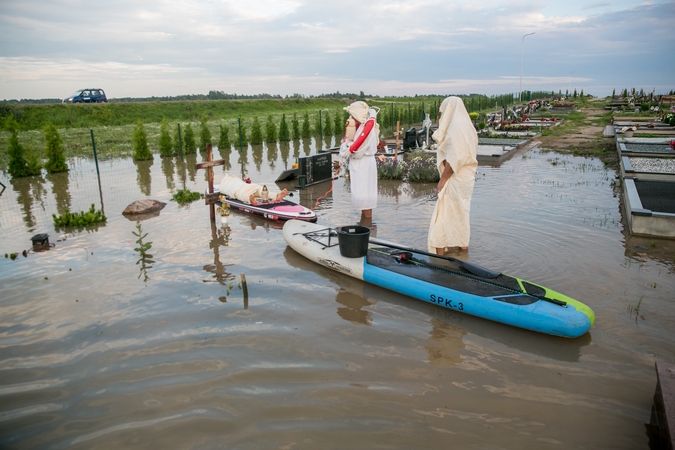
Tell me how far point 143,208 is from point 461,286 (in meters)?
7.04

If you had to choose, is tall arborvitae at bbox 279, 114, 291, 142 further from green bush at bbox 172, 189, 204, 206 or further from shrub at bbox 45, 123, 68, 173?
green bush at bbox 172, 189, 204, 206

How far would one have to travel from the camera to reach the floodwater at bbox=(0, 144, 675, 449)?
352 cm

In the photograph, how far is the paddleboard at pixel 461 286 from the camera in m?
4.54

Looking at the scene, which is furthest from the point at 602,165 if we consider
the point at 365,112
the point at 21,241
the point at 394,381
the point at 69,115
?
the point at 69,115

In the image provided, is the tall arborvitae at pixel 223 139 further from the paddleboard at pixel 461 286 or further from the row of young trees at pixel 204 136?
the paddleboard at pixel 461 286

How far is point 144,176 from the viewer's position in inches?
571

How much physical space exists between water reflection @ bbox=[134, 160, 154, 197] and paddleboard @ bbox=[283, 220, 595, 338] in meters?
7.38

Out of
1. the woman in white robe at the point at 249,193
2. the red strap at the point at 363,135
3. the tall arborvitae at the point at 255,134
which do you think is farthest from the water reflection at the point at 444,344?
the tall arborvitae at the point at 255,134

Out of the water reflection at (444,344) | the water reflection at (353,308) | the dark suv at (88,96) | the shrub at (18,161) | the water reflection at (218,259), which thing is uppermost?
the dark suv at (88,96)

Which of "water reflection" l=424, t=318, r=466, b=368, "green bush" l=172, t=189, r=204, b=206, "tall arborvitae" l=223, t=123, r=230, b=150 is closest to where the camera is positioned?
"water reflection" l=424, t=318, r=466, b=368

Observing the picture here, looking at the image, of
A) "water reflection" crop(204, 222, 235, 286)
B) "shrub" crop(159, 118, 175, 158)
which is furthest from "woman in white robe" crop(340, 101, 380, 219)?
"shrub" crop(159, 118, 175, 158)

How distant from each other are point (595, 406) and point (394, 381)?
5.29ft

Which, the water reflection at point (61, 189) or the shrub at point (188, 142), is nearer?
the water reflection at point (61, 189)

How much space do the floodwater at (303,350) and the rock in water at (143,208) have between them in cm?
130
